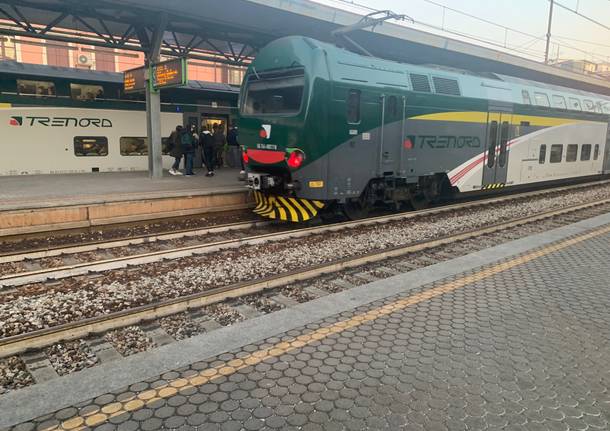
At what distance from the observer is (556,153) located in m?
15.3

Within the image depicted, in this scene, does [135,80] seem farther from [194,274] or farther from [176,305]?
[176,305]

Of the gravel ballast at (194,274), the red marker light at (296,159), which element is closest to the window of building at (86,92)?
the red marker light at (296,159)

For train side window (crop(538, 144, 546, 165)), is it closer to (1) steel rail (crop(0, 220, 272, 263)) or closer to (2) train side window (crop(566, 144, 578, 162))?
(2) train side window (crop(566, 144, 578, 162))

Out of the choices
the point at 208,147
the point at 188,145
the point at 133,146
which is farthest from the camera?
the point at 133,146

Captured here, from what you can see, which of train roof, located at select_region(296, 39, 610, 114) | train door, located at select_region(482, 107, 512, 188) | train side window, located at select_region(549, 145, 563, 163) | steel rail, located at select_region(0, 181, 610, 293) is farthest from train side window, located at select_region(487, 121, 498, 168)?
train side window, located at select_region(549, 145, 563, 163)

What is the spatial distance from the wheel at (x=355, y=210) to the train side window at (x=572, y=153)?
9518 millimetres

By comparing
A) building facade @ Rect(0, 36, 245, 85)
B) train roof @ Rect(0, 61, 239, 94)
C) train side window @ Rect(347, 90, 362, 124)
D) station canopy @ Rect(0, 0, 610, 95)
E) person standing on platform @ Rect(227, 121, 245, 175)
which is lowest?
person standing on platform @ Rect(227, 121, 245, 175)

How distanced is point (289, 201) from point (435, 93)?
4.22 m

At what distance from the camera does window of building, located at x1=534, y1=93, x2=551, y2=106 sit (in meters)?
14.0

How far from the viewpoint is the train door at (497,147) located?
1251 centimetres

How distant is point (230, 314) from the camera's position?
16.0 ft

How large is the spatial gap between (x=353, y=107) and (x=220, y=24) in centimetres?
713

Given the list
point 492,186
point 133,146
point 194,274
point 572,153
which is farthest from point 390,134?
point 133,146

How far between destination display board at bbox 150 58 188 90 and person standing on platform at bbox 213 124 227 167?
3097 mm
